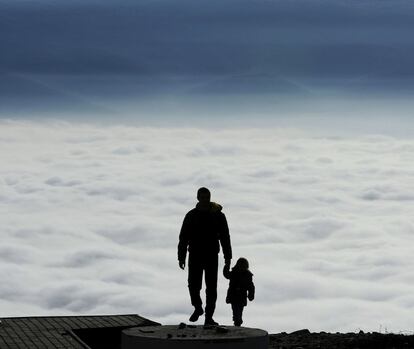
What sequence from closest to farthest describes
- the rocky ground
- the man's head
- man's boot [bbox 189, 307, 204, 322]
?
the man's head → man's boot [bbox 189, 307, 204, 322] → the rocky ground

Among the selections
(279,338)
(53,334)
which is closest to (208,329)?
(53,334)

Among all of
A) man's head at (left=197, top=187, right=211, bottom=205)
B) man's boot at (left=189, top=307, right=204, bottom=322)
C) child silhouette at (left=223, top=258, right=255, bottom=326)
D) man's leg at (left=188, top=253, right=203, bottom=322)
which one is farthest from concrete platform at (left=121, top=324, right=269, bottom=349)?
child silhouette at (left=223, top=258, right=255, bottom=326)

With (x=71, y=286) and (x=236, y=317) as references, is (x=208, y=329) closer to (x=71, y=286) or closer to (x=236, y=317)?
(x=236, y=317)

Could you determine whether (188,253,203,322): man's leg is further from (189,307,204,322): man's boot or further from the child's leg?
the child's leg

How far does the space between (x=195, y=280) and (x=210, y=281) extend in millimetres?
238

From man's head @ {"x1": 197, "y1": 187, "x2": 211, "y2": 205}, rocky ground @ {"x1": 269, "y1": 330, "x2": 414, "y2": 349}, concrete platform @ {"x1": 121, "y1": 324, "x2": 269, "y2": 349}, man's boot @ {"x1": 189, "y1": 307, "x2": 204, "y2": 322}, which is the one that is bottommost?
concrete platform @ {"x1": 121, "y1": 324, "x2": 269, "y2": 349}

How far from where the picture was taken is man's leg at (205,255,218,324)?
17734 millimetres

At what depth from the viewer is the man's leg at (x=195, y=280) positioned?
1773cm

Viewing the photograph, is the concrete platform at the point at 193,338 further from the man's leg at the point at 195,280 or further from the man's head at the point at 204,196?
the man's head at the point at 204,196

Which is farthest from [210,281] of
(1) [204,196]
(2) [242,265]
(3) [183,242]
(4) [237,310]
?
(4) [237,310]

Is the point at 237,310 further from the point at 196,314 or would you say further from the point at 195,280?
the point at 195,280

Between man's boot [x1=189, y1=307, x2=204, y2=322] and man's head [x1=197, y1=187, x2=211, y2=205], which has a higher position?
man's head [x1=197, y1=187, x2=211, y2=205]

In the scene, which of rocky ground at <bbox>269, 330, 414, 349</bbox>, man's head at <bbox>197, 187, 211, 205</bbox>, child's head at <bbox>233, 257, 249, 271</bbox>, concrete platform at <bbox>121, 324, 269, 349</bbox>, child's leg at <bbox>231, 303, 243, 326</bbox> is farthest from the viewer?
rocky ground at <bbox>269, 330, 414, 349</bbox>

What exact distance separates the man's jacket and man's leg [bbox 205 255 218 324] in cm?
13
